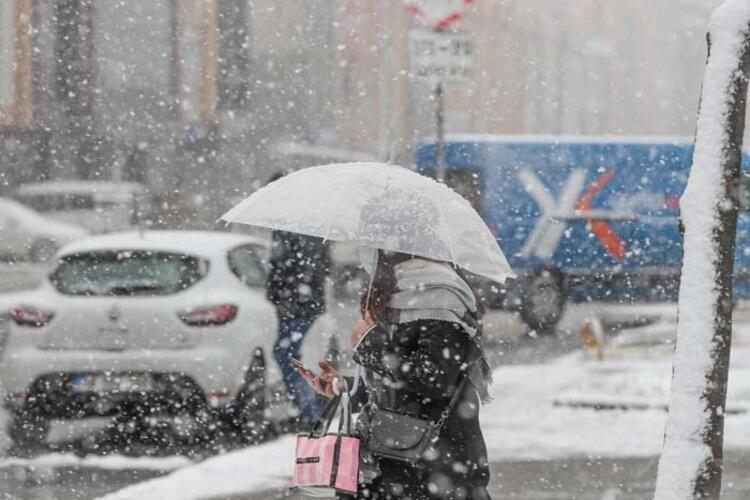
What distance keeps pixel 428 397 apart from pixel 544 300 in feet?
48.1

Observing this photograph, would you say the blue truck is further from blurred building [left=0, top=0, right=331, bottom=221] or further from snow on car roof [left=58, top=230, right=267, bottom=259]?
blurred building [left=0, top=0, right=331, bottom=221]

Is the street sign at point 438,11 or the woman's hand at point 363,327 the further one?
the street sign at point 438,11

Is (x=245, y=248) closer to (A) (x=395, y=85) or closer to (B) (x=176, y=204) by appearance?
(B) (x=176, y=204)

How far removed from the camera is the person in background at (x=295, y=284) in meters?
9.22

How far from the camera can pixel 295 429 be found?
10102mm

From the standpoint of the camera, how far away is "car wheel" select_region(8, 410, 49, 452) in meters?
9.78

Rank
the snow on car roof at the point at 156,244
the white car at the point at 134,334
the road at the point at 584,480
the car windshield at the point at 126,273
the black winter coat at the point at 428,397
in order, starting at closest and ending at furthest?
the black winter coat at the point at 428,397 → the road at the point at 584,480 → the white car at the point at 134,334 → the car windshield at the point at 126,273 → the snow on car roof at the point at 156,244

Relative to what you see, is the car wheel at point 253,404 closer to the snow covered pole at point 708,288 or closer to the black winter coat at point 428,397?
the snow covered pole at point 708,288

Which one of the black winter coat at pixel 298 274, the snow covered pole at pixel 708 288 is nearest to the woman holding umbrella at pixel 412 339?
the snow covered pole at pixel 708 288

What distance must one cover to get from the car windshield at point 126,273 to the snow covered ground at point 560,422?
1.28 m

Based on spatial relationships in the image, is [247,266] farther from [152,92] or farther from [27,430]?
[152,92]

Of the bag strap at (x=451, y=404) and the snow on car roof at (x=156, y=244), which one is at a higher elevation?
the bag strap at (x=451, y=404)

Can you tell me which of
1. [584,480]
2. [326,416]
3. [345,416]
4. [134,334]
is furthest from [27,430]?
[345,416]

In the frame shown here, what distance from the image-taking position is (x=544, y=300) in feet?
61.6
